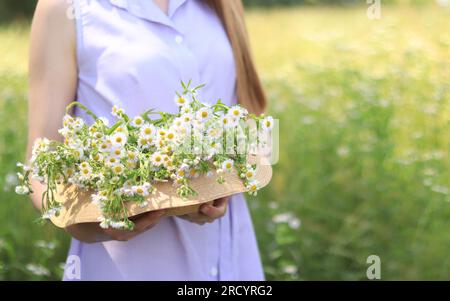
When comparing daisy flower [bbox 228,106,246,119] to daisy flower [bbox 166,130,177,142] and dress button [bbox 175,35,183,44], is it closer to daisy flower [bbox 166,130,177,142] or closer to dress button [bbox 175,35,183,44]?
daisy flower [bbox 166,130,177,142]

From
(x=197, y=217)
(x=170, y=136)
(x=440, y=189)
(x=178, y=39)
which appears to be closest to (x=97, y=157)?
(x=170, y=136)

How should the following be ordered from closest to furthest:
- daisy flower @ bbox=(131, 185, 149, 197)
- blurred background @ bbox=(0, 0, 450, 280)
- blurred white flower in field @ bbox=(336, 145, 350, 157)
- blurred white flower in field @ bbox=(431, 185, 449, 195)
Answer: daisy flower @ bbox=(131, 185, 149, 197)
blurred white flower in field @ bbox=(431, 185, 449, 195)
blurred background @ bbox=(0, 0, 450, 280)
blurred white flower in field @ bbox=(336, 145, 350, 157)

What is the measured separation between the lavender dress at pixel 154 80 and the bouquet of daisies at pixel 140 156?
174 mm

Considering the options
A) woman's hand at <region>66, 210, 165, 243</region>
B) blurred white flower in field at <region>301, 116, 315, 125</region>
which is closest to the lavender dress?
woman's hand at <region>66, 210, 165, 243</region>

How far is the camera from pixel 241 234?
4.85 feet

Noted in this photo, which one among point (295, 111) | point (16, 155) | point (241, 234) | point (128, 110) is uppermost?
point (295, 111)

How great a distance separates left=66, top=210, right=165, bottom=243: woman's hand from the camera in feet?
3.63

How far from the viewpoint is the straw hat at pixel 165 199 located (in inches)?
41.3

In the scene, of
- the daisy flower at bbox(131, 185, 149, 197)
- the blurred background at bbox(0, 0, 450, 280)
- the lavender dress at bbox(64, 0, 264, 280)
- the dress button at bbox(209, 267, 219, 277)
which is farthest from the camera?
the blurred background at bbox(0, 0, 450, 280)

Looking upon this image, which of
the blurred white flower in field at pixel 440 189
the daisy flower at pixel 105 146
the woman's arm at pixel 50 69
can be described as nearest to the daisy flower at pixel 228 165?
the daisy flower at pixel 105 146

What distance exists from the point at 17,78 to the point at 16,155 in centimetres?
61

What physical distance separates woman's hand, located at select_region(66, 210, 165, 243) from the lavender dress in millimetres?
141

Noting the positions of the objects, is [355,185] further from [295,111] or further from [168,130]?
[168,130]
